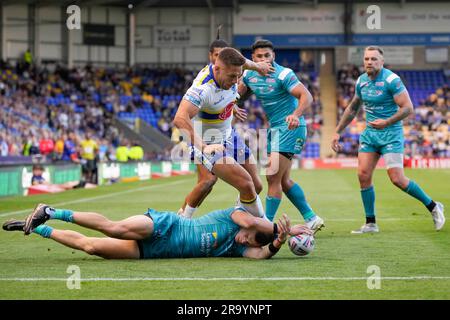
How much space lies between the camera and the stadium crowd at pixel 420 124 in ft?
166

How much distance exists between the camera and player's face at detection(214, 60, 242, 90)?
8.94 m

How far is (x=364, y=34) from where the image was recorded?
186 feet

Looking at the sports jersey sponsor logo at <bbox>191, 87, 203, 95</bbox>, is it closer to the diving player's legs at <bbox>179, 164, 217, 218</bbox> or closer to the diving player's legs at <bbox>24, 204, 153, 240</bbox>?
the diving player's legs at <bbox>24, 204, 153, 240</bbox>

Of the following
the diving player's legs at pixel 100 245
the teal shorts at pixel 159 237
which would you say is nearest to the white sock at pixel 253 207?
the teal shorts at pixel 159 237

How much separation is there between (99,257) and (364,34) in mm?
49871

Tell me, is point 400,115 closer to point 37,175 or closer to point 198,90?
point 198,90

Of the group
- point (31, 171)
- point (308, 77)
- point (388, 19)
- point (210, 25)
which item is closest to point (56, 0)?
point (210, 25)

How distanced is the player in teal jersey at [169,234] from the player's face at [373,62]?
382 cm

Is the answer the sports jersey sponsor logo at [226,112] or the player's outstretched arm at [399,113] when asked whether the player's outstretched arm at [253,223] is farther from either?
the player's outstretched arm at [399,113]

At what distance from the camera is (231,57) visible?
29.0ft

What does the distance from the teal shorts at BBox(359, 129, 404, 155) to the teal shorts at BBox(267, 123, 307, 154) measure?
0.97 metres

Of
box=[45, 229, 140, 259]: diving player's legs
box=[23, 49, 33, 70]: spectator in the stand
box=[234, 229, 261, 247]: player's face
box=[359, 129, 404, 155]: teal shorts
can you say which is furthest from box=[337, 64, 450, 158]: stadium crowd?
box=[45, 229, 140, 259]: diving player's legs

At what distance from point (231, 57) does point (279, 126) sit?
2.62m
